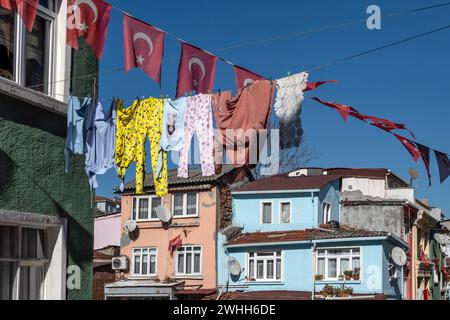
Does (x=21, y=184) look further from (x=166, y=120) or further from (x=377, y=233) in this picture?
(x=377, y=233)

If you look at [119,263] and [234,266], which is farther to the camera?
[119,263]

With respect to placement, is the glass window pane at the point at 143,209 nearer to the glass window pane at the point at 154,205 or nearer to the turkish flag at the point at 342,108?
the glass window pane at the point at 154,205

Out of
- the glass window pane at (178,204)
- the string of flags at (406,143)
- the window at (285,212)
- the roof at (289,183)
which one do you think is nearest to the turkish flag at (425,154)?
→ the string of flags at (406,143)

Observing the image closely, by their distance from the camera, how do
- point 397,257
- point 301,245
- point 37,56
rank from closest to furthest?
point 37,56
point 397,257
point 301,245

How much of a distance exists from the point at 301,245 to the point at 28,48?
2893 centimetres

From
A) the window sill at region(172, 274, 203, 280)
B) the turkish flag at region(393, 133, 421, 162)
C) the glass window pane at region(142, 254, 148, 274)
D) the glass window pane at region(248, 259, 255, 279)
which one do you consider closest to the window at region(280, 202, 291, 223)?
the glass window pane at region(248, 259, 255, 279)

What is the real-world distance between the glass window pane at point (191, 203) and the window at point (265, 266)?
14.4ft

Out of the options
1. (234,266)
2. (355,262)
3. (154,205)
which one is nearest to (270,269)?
(234,266)

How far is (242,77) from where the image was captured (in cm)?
1091

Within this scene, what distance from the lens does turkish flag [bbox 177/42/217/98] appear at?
34.8 ft

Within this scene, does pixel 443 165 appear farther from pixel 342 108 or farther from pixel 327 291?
pixel 327 291

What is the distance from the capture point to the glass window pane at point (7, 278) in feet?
31.3
